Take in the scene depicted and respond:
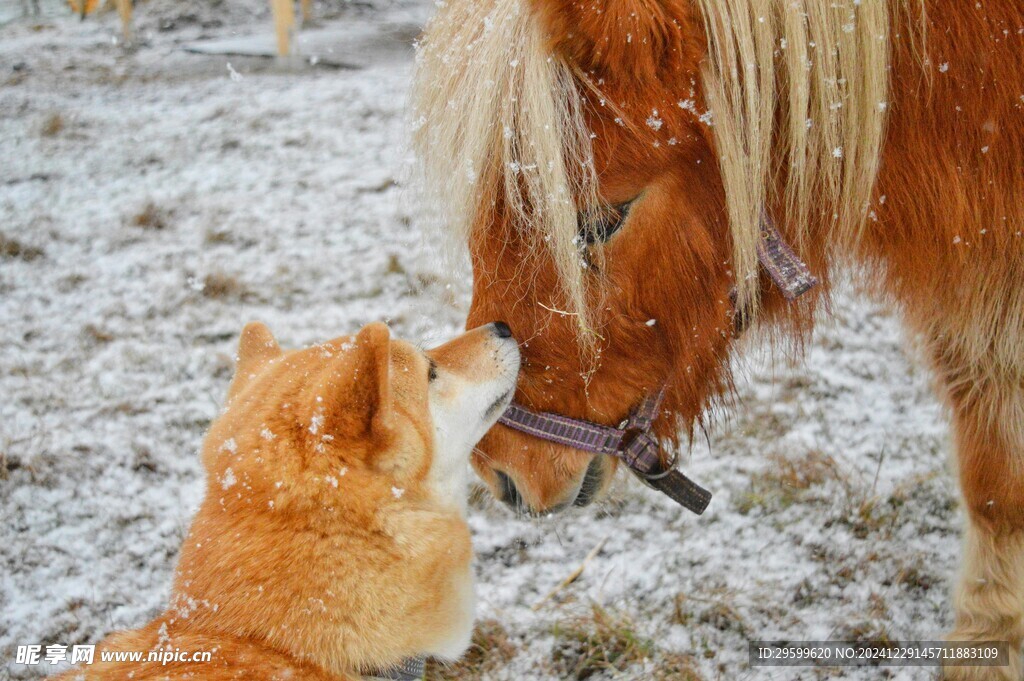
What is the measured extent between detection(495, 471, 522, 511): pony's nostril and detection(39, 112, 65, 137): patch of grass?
6971 mm

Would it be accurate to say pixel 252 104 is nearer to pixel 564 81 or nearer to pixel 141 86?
pixel 141 86


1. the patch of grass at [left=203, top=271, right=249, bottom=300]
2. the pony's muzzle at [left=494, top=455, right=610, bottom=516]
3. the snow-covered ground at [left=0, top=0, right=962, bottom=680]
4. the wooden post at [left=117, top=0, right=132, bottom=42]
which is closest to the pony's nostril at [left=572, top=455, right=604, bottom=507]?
the pony's muzzle at [left=494, top=455, right=610, bottom=516]

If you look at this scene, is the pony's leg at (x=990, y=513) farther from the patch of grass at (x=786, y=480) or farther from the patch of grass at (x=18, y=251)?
the patch of grass at (x=18, y=251)

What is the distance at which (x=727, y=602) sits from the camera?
262 centimetres

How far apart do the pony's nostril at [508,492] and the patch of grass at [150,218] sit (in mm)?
4350

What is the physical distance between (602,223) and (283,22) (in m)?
7.71

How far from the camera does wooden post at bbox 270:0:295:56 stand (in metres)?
7.77

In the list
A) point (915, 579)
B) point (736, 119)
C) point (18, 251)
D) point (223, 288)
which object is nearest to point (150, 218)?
point (18, 251)

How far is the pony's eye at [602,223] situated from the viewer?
1.64 meters

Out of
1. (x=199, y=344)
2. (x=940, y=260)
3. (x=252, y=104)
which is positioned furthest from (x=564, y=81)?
(x=252, y=104)

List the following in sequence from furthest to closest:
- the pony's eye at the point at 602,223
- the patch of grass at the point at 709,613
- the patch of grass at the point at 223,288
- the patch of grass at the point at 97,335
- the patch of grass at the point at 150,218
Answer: the patch of grass at the point at 150,218, the patch of grass at the point at 223,288, the patch of grass at the point at 97,335, the patch of grass at the point at 709,613, the pony's eye at the point at 602,223

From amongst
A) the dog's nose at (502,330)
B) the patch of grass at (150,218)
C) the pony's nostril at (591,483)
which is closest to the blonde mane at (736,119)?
the dog's nose at (502,330)

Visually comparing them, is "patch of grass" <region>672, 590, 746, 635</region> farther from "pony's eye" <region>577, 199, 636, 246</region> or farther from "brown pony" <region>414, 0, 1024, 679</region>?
"pony's eye" <region>577, 199, 636, 246</region>

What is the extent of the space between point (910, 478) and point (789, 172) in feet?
6.59
